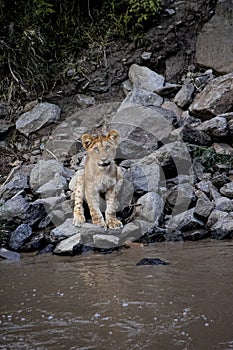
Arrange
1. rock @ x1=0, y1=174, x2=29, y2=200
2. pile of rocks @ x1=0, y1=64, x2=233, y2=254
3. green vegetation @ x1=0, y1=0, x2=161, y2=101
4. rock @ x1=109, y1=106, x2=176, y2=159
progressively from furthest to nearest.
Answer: green vegetation @ x1=0, y1=0, x2=161, y2=101 < rock @ x1=109, y1=106, x2=176, y2=159 < rock @ x1=0, y1=174, x2=29, y2=200 < pile of rocks @ x1=0, y1=64, x2=233, y2=254

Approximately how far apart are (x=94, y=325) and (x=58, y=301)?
751mm

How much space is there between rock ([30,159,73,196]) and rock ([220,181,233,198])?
94.3 inches

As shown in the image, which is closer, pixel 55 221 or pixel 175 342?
pixel 175 342

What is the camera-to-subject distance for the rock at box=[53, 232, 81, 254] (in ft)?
21.8

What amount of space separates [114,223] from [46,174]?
1799 millimetres

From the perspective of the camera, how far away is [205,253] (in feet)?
20.1

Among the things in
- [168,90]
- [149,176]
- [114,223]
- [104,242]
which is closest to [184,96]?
[168,90]

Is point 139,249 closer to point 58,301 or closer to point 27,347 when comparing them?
point 58,301

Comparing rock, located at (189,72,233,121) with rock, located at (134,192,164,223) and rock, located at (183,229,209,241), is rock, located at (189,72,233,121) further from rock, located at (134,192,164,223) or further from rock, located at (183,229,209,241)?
rock, located at (183,229,209,241)

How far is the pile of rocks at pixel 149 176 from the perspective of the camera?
23.3ft

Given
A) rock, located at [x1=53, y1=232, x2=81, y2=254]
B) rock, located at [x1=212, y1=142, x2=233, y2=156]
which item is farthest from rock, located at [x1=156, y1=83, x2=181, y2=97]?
rock, located at [x1=53, y1=232, x2=81, y2=254]

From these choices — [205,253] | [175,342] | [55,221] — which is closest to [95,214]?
[55,221]

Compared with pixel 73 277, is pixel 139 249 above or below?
below

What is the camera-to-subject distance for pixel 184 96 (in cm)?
1104
